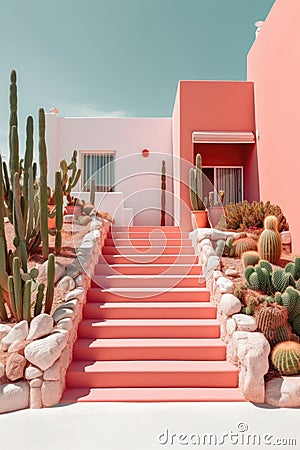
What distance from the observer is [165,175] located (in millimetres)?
17297

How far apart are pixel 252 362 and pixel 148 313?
2.71 meters

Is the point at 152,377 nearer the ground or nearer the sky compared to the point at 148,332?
nearer the ground

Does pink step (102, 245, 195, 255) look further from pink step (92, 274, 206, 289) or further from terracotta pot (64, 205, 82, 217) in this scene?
Answer: terracotta pot (64, 205, 82, 217)

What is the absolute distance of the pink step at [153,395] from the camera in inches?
227

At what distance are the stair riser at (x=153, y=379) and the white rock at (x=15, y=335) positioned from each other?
1004 mm

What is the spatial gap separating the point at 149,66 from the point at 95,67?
2.66 meters

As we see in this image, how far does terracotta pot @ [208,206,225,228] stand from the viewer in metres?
12.4

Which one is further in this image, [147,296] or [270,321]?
[147,296]

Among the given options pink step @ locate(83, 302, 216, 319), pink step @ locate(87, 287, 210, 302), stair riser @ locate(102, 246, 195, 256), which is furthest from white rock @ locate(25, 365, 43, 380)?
stair riser @ locate(102, 246, 195, 256)

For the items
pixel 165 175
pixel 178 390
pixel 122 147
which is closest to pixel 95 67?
pixel 122 147

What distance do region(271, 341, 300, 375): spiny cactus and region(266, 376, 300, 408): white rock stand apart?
0.16 meters

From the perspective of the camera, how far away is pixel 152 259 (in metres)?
10.1

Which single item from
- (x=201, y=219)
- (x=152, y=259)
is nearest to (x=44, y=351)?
(x=152, y=259)

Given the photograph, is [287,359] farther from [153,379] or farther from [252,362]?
[153,379]
